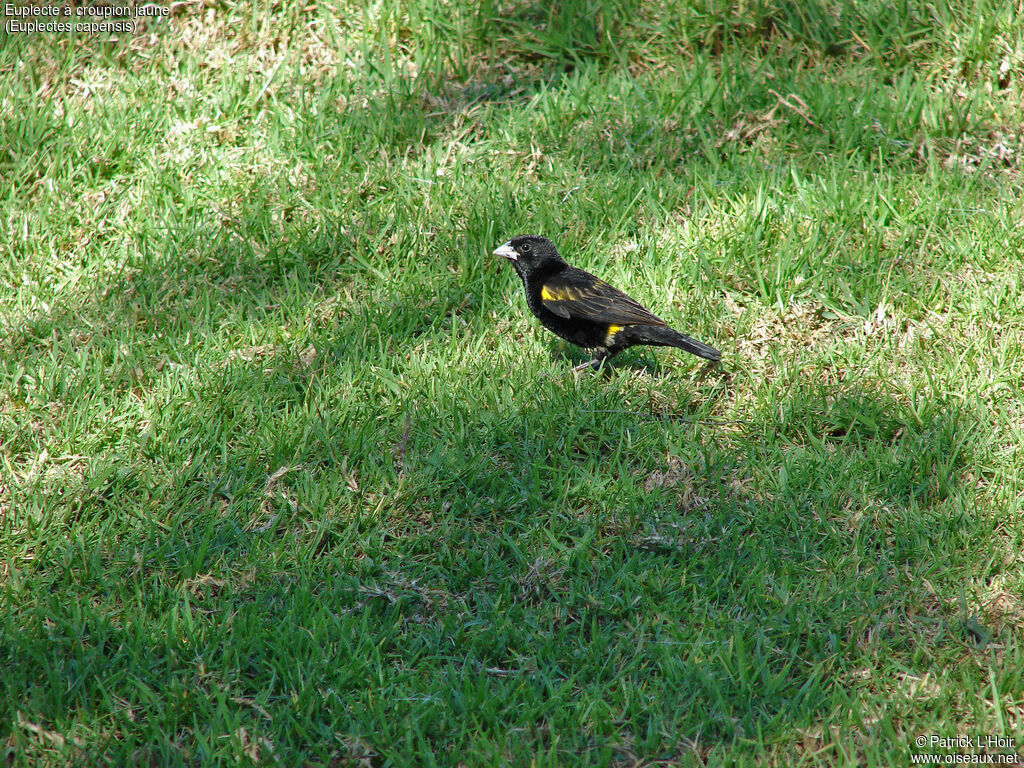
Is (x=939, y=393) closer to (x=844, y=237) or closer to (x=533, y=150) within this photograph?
(x=844, y=237)

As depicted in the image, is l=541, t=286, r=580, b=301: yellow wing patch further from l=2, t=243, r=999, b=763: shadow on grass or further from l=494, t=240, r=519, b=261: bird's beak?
l=2, t=243, r=999, b=763: shadow on grass

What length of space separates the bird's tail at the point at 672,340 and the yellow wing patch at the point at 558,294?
384 millimetres

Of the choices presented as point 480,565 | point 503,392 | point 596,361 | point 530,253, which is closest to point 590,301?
point 596,361

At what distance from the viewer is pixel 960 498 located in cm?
409

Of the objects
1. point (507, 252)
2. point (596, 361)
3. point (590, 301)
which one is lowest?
point (596, 361)

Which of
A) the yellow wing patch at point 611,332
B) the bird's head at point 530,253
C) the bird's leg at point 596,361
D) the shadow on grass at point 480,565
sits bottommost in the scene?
the shadow on grass at point 480,565

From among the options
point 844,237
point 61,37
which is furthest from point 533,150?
point 61,37

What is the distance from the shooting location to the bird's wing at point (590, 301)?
4914mm

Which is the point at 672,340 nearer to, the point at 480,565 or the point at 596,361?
the point at 596,361

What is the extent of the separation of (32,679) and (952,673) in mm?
3546

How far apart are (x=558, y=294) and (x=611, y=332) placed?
368mm

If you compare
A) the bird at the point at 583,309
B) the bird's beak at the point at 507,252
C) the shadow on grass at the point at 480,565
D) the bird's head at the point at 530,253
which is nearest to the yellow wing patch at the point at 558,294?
the bird at the point at 583,309

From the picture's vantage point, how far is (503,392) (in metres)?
4.82

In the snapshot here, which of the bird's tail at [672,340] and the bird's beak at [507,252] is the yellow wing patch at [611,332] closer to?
the bird's tail at [672,340]
